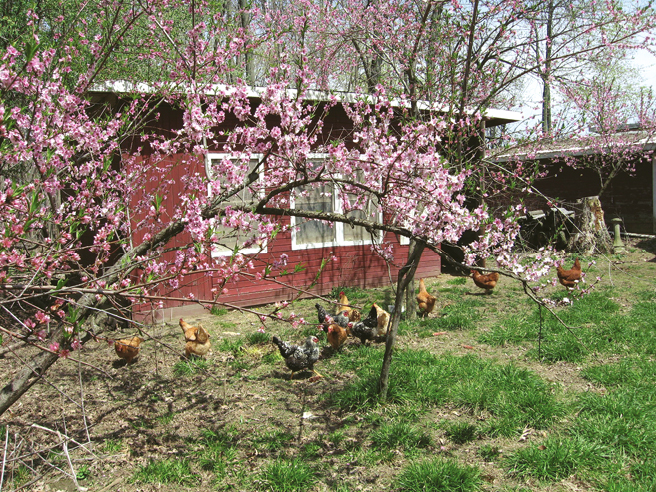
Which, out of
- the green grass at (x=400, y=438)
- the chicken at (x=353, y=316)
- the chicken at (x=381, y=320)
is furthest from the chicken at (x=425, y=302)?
the green grass at (x=400, y=438)

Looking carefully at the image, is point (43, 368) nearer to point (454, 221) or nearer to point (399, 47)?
point (454, 221)

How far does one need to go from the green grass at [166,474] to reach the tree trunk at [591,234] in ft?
38.1

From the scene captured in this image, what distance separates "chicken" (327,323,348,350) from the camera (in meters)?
5.73

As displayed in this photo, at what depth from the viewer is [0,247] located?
8.21 ft

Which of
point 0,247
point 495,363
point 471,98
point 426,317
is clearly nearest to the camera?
point 0,247

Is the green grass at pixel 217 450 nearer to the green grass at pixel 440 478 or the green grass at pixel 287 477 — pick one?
the green grass at pixel 287 477

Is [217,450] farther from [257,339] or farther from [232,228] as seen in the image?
[232,228]

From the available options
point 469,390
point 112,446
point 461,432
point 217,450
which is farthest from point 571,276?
point 112,446

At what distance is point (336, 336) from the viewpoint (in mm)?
5754

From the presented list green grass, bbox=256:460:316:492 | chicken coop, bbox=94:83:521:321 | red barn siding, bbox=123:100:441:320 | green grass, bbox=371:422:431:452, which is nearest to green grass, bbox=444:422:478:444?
green grass, bbox=371:422:431:452

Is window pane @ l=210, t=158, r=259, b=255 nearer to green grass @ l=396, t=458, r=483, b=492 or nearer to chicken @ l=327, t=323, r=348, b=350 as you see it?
chicken @ l=327, t=323, r=348, b=350

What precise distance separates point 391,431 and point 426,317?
11.9 feet

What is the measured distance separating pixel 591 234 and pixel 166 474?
12012 mm

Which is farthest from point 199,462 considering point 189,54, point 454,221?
point 189,54
